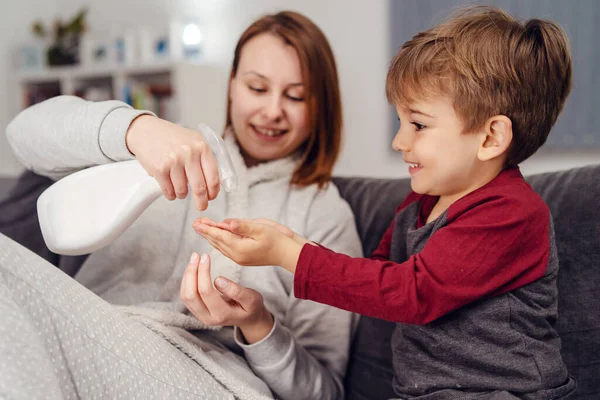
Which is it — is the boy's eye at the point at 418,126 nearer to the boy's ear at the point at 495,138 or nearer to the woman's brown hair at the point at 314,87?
the boy's ear at the point at 495,138

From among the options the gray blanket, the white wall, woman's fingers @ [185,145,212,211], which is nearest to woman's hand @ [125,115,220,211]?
woman's fingers @ [185,145,212,211]

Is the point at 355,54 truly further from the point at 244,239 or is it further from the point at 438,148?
the point at 244,239

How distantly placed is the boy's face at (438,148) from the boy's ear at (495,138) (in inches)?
0.4

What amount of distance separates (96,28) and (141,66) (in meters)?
0.75

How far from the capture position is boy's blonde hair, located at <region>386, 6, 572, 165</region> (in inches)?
32.5

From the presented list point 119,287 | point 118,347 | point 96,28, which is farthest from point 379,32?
point 118,347

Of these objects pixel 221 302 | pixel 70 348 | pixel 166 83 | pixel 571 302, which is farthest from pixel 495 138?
pixel 166 83

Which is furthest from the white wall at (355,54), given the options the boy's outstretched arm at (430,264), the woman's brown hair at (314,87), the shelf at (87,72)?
the boy's outstretched arm at (430,264)

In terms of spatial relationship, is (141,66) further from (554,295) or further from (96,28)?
(554,295)

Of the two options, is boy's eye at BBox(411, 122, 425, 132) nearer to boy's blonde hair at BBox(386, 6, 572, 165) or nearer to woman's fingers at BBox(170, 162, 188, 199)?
boy's blonde hair at BBox(386, 6, 572, 165)

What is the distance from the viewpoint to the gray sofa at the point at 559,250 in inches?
39.0

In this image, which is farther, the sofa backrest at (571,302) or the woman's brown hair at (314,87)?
the woman's brown hair at (314,87)

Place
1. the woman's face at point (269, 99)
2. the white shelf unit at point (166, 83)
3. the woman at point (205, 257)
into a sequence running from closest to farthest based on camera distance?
the woman at point (205, 257)
the woman's face at point (269, 99)
the white shelf unit at point (166, 83)

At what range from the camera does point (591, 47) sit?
8.13 ft
